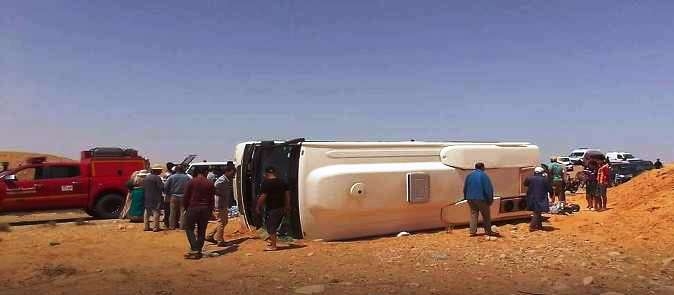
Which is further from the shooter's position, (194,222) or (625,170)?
(625,170)

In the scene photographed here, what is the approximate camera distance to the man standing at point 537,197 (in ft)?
39.0

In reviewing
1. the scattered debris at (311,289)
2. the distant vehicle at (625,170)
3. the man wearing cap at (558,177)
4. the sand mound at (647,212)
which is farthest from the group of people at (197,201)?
the distant vehicle at (625,170)

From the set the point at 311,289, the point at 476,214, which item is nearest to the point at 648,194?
the point at 476,214

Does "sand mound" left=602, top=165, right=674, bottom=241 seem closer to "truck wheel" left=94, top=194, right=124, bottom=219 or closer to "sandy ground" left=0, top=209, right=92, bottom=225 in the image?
"truck wheel" left=94, top=194, right=124, bottom=219

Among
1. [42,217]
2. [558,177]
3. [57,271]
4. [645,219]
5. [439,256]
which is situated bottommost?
[42,217]

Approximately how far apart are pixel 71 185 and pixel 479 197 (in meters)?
12.1

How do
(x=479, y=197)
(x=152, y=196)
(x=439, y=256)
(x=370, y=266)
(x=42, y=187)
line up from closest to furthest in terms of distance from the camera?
(x=370, y=266) → (x=439, y=256) → (x=479, y=197) → (x=152, y=196) → (x=42, y=187)

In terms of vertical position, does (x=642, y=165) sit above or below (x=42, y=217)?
above

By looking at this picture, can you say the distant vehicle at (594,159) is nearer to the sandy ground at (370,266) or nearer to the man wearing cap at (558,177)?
the man wearing cap at (558,177)

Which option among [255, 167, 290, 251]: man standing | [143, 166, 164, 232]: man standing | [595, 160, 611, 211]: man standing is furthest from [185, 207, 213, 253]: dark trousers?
[595, 160, 611, 211]: man standing

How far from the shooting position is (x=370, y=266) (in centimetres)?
870

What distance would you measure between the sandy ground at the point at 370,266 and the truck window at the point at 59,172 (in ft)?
18.5

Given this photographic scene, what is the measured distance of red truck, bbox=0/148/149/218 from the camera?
54.6 feet

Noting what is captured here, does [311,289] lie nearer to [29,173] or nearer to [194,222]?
[194,222]
